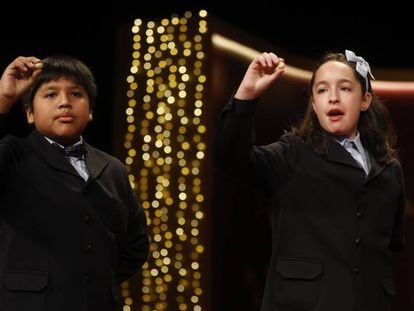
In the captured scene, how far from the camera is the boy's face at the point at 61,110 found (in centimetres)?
217

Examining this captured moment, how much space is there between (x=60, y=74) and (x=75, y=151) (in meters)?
0.21

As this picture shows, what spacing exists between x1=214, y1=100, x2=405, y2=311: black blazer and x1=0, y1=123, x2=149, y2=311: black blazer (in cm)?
38

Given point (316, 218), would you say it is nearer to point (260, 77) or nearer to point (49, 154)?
point (260, 77)

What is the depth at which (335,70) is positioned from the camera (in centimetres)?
218

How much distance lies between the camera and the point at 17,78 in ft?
6.67

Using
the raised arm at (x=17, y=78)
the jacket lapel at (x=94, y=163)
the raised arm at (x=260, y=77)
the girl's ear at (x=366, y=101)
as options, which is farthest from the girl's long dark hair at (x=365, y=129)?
the raised arm at (x=17, y=78)

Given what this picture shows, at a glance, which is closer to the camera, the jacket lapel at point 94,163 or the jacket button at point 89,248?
the jacket button at point 89,248

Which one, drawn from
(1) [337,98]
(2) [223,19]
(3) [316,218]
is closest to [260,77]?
(1) [337,98]

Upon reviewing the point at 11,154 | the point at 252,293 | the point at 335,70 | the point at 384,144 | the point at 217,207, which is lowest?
the point at 252,293

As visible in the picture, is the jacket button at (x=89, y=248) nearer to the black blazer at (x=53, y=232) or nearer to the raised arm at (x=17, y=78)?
the black blazer at (x=53, y=232)

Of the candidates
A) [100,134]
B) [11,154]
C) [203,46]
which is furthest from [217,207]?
[11,154]

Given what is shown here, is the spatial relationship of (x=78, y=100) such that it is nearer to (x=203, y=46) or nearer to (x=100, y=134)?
(x=203, y=46)

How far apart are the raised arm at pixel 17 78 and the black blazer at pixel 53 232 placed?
14cm

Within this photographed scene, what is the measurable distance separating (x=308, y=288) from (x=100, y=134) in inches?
99.0
